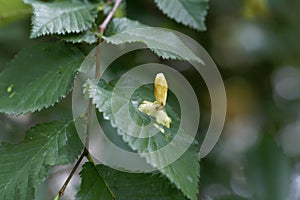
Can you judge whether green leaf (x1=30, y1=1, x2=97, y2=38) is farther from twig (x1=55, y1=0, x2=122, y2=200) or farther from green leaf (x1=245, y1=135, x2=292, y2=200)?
green leaf (x1=245, y1=135, x2=292, y2=200)

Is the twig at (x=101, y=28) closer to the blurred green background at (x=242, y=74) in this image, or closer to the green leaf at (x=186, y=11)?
the green leaf at (x=186, y=11)

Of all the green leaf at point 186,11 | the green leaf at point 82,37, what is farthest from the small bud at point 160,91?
A: the green leaf at point 186,11

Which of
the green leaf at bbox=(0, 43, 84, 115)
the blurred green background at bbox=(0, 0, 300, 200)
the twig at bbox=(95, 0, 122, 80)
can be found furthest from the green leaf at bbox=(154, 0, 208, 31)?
the blurred green background at bbox=(0, 0, 300, 200)

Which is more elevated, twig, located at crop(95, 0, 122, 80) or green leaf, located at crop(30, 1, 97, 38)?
green leaf, located at crop(30, 1, 97, 38)

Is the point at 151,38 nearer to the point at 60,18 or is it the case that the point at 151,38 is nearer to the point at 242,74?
the point at 60,18

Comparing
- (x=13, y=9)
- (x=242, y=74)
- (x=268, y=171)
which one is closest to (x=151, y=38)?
(x=13, y=9)
